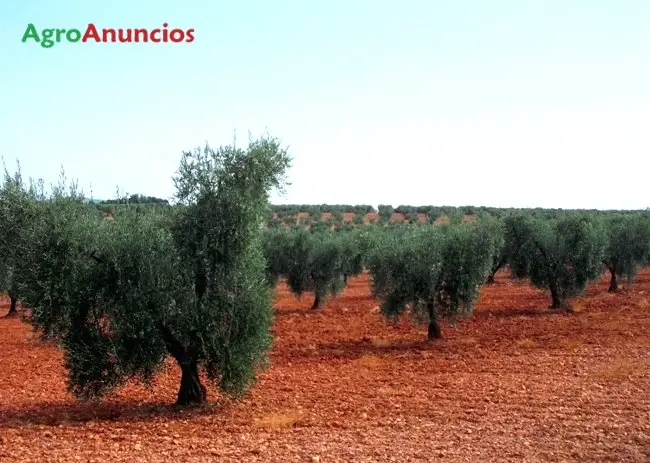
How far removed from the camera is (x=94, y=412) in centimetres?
1493

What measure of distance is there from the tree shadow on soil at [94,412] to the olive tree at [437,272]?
486 inches

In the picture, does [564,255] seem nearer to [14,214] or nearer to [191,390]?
[191,390]

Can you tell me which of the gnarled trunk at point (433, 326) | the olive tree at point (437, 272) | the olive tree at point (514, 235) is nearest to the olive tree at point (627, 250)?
the olive tree at point (514, 235)

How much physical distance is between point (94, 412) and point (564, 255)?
91.3 feet

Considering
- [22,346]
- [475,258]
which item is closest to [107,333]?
[22,346]

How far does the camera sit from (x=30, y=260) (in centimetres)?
1345

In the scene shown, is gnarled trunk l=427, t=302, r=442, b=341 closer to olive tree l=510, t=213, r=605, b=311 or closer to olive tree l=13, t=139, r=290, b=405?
olive tree l=510, t=213, r=605, b=311

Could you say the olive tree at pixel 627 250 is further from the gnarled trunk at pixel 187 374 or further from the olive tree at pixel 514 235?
the gnarled trunk at pixel 187 374

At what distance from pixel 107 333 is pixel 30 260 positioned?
237cm

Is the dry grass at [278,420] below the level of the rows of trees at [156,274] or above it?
below

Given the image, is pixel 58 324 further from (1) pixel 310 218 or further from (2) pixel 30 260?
(1) pixel 310 218

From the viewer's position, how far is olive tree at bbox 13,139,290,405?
13977 mm

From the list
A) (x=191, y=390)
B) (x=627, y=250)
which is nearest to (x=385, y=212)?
(x=627, y=250)

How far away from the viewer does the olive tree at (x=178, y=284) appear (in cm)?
1398
